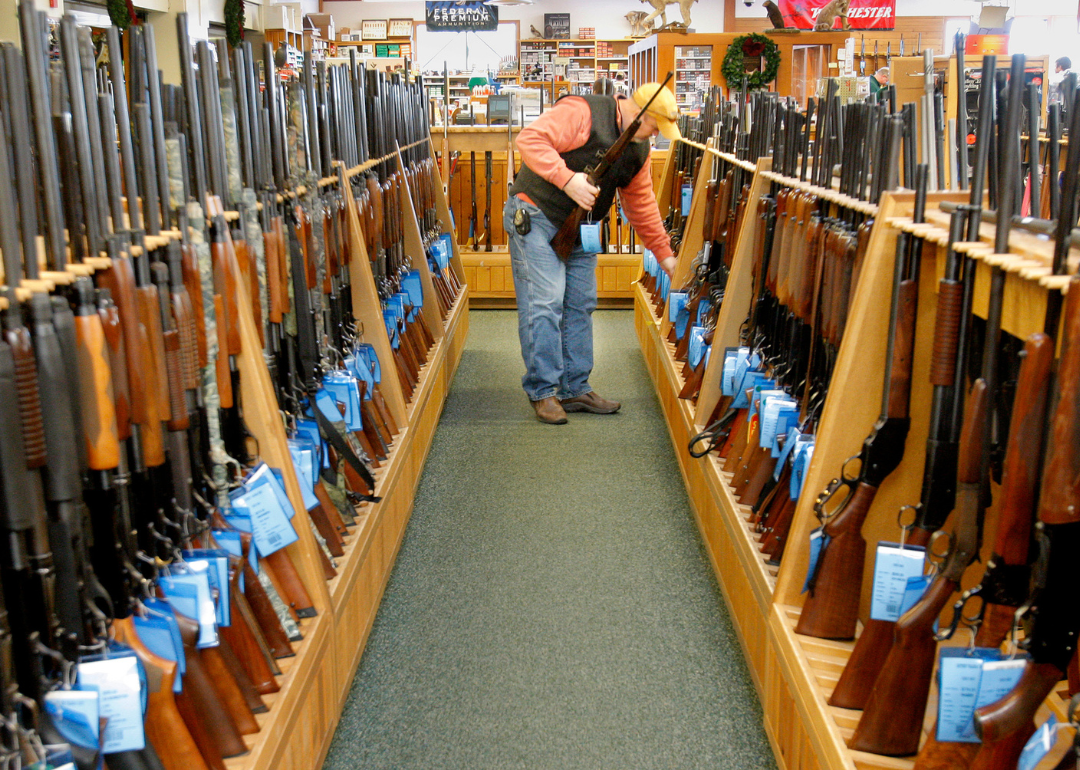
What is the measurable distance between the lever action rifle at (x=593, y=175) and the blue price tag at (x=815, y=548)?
225 centimetres

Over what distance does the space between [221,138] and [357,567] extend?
1061mm

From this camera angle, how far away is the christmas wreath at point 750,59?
7406 mm

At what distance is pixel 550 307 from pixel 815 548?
8.38 ft

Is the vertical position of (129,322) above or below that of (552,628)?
above

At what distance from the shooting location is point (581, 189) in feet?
12.8

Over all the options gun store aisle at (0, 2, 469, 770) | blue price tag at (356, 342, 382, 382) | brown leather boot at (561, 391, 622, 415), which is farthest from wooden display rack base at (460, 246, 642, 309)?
gun store aisle at (0, 2, 469, 770)

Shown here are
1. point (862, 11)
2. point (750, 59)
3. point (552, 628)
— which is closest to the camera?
point (552, 628)

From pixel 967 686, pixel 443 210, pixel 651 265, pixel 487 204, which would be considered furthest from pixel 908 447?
pixel 487 204

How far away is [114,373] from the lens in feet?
4.61

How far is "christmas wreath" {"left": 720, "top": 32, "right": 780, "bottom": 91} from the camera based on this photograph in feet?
24.3

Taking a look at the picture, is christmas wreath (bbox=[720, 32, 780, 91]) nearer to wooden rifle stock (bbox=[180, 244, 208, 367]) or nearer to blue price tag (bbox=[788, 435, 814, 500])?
blue price tag (bbox=[788, 435, 814, 500])

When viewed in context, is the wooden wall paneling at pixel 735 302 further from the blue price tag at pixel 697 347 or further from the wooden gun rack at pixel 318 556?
the wooden gun rack at pixel 318 556

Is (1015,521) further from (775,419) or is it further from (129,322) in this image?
(129,322)

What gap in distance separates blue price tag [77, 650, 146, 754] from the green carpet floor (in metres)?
0.91
